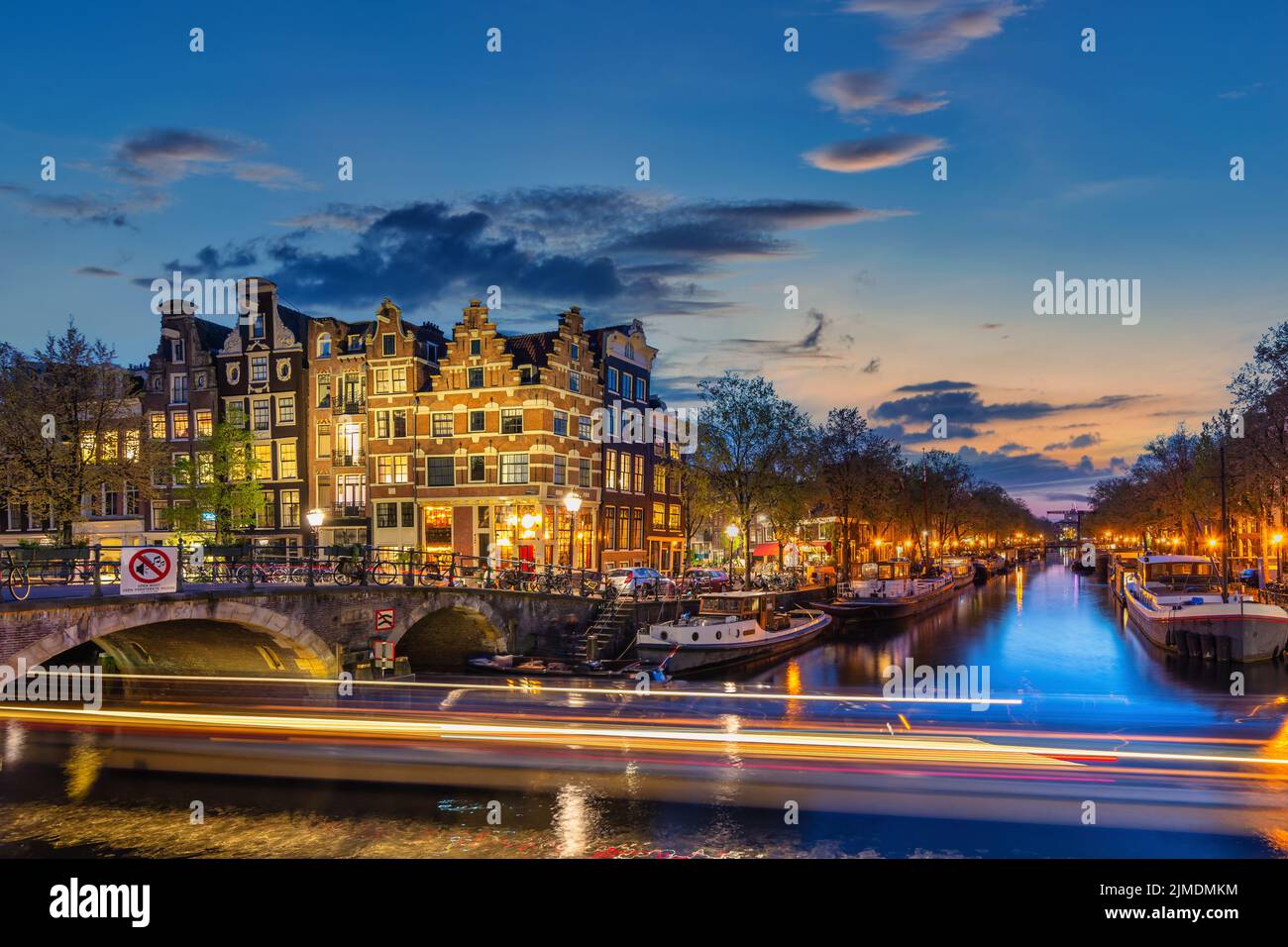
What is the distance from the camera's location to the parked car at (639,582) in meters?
48.8

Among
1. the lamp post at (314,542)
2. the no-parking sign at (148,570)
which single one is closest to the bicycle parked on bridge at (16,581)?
the no-parking sign at (148,570)

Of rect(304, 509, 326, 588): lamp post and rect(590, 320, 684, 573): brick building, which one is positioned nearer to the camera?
rect(304, 509, 326, 588): lamp post

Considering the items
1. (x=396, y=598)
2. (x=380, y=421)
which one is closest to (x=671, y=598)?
(x=396, y=598)

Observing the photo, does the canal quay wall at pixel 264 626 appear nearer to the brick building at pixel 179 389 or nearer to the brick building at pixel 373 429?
the brick building at pixel 373 429

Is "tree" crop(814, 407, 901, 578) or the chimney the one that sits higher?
the chimney

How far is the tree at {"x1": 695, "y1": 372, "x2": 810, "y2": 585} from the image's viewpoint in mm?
61594

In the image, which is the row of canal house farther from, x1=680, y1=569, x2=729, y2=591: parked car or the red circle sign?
the red circle sign

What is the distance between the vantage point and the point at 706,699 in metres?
22.3

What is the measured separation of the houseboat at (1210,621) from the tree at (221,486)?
50.9 meters

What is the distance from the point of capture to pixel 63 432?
141 feet

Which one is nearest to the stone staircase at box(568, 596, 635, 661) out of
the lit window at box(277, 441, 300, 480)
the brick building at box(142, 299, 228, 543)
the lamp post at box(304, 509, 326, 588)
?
the lamp post at box(304, 509, 326, 588)

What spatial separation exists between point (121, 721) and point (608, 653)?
2343 cm

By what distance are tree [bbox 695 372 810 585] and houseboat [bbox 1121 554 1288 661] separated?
24152 mm

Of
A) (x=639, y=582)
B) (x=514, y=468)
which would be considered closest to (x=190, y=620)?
(x=639, y=582)
